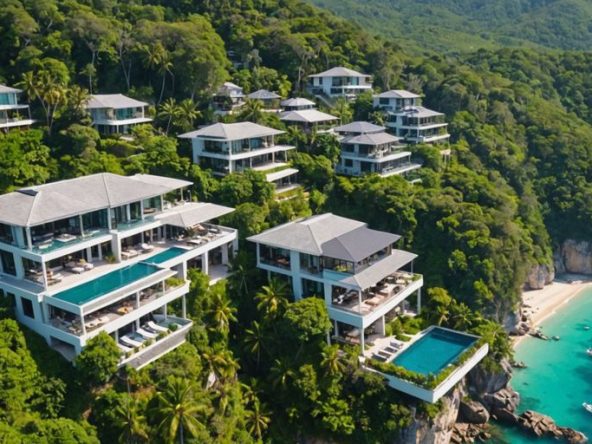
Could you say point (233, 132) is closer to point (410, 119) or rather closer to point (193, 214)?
point (193, 214)

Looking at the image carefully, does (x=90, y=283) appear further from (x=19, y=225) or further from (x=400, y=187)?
(x=400, y=187)

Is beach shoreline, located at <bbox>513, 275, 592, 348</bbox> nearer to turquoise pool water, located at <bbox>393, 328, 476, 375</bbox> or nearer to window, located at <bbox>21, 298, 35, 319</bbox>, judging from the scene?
turquoise pool water, located at <bbox>393, 328, 476, 375</bbox>

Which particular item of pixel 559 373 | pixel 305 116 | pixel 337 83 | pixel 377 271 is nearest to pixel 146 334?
pixel 377 271

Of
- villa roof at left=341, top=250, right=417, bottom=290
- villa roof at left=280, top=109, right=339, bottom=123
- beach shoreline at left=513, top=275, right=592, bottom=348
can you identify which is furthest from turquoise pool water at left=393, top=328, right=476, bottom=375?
villa roof at left=280, top=109, right=339, bottom=123

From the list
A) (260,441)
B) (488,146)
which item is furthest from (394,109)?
(260,441)

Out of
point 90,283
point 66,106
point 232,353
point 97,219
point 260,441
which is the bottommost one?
point 260,441
